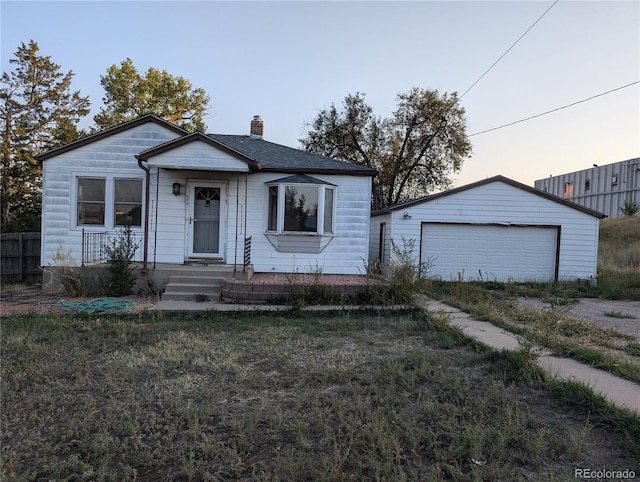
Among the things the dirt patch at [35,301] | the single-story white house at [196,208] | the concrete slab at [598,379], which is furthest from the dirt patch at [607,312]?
the dirt patch at [35,301]

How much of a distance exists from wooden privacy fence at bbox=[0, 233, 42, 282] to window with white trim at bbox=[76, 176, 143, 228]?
9.49 ft

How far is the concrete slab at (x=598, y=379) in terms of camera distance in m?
3.75

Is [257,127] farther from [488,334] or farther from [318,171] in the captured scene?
[488,334]

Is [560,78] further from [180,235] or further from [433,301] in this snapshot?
[180,235]

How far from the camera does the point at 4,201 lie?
71.3 feet

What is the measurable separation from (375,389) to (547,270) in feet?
39.0

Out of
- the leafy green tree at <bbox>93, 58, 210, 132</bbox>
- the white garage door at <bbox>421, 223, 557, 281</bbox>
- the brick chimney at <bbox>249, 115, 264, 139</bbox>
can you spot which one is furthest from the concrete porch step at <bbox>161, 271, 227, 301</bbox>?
the leafy green tree at <bbox>93, 58, 210, 132</bbox>

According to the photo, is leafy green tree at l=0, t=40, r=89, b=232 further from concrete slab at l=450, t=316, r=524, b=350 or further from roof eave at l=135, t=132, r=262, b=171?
concrete slab at l=450, t=316, r=524, b=350

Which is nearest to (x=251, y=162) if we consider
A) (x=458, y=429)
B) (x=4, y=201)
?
(x=458, y=429)

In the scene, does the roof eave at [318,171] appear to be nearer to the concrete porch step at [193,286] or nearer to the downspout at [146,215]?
the downspout at [146,215]

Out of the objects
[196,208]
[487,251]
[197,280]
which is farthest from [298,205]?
[487,251]

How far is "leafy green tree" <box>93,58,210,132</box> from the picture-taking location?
89.1 feet

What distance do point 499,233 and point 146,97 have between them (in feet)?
77.9

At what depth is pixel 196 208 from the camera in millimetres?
11242
